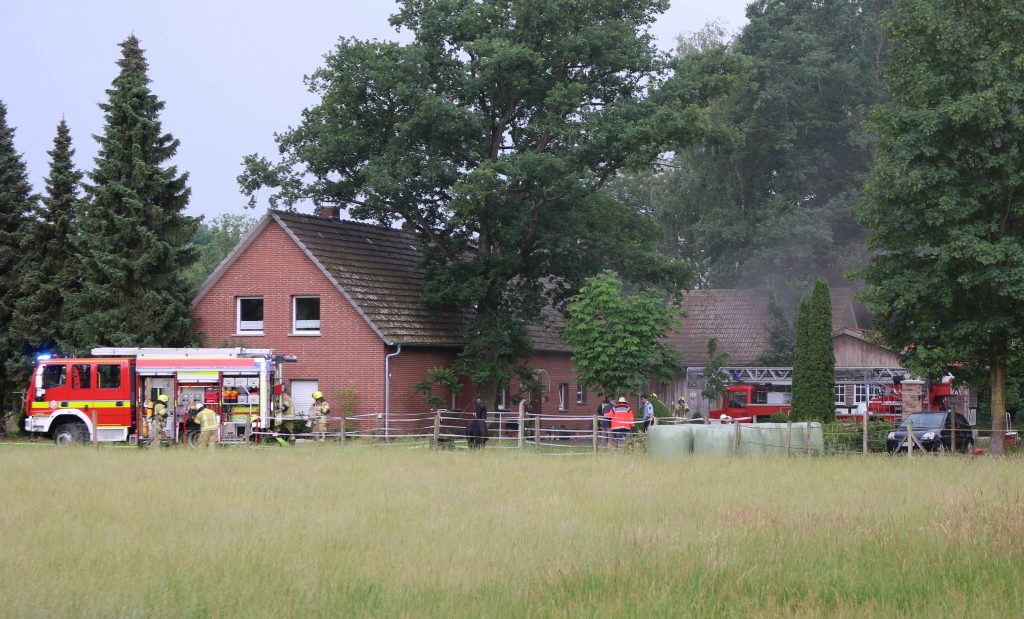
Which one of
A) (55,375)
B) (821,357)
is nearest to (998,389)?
(821,357)

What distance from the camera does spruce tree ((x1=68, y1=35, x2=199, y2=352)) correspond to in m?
38.6

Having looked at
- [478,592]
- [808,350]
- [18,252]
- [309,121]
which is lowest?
[478,592]

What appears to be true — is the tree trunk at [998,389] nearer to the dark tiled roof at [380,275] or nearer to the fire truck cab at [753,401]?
the dark tiled roof at [380,275]

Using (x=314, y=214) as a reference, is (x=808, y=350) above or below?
below

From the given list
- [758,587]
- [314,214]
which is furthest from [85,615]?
[314,214]

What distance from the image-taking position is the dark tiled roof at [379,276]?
3978cm

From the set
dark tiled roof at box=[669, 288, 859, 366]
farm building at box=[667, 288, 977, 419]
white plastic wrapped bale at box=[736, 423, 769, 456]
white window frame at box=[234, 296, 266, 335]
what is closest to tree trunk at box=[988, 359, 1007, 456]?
white plastic wrapped bale at box=[736, 423, 769, 456]

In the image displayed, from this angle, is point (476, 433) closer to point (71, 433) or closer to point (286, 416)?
point (286, 416)

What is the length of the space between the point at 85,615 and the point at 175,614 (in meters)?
0.71

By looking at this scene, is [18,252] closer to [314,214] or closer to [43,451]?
[314,214]

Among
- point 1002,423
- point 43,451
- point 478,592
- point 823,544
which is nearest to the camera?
point 478,592

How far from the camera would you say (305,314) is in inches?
1599

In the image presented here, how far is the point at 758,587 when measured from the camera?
11680 mm

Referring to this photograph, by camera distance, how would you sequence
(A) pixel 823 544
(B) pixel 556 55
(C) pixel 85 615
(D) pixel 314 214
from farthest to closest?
(D) pixel 314 214 < (B) pixel 556 55 < (A) pixel 823 544 < (C) pixel 85 615
